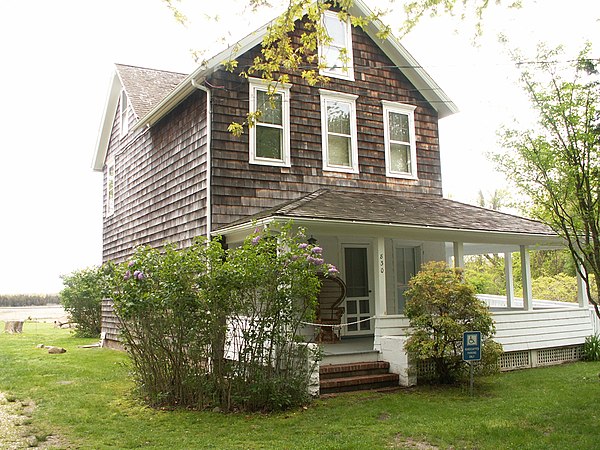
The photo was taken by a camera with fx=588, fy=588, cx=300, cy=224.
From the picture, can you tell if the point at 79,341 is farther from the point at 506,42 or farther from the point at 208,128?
the point at 506,42

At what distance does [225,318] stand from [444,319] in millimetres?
3590

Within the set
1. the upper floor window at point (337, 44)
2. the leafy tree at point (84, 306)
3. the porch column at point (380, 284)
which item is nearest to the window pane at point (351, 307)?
the porch column at point (380, 284)

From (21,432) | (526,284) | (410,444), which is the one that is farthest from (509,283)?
(21,432)

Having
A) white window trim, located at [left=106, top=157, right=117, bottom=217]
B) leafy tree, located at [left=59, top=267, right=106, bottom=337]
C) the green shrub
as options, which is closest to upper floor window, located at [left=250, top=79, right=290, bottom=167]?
white window trim, located at [left=106, top=157, right=117, bottom=217]

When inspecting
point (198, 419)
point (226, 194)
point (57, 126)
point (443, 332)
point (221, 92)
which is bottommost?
point (198, 419)

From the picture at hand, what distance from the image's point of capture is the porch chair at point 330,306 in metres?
12.5

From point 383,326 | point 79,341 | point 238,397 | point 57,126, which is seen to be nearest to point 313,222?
point 383,326

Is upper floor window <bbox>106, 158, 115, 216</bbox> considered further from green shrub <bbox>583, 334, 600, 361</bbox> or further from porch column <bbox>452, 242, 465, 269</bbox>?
green shrub <bbox>583, 334, 600, 361</bbox>

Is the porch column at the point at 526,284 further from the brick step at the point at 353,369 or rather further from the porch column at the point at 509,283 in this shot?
the brick step at the point at 353,369

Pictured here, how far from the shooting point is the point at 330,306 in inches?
512

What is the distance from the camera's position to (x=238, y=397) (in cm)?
837

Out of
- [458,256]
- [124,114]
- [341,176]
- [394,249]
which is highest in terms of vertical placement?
[124,114]

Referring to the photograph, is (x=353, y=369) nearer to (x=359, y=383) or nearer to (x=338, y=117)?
(x=359, y=383)

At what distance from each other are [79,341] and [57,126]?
31837 mm
